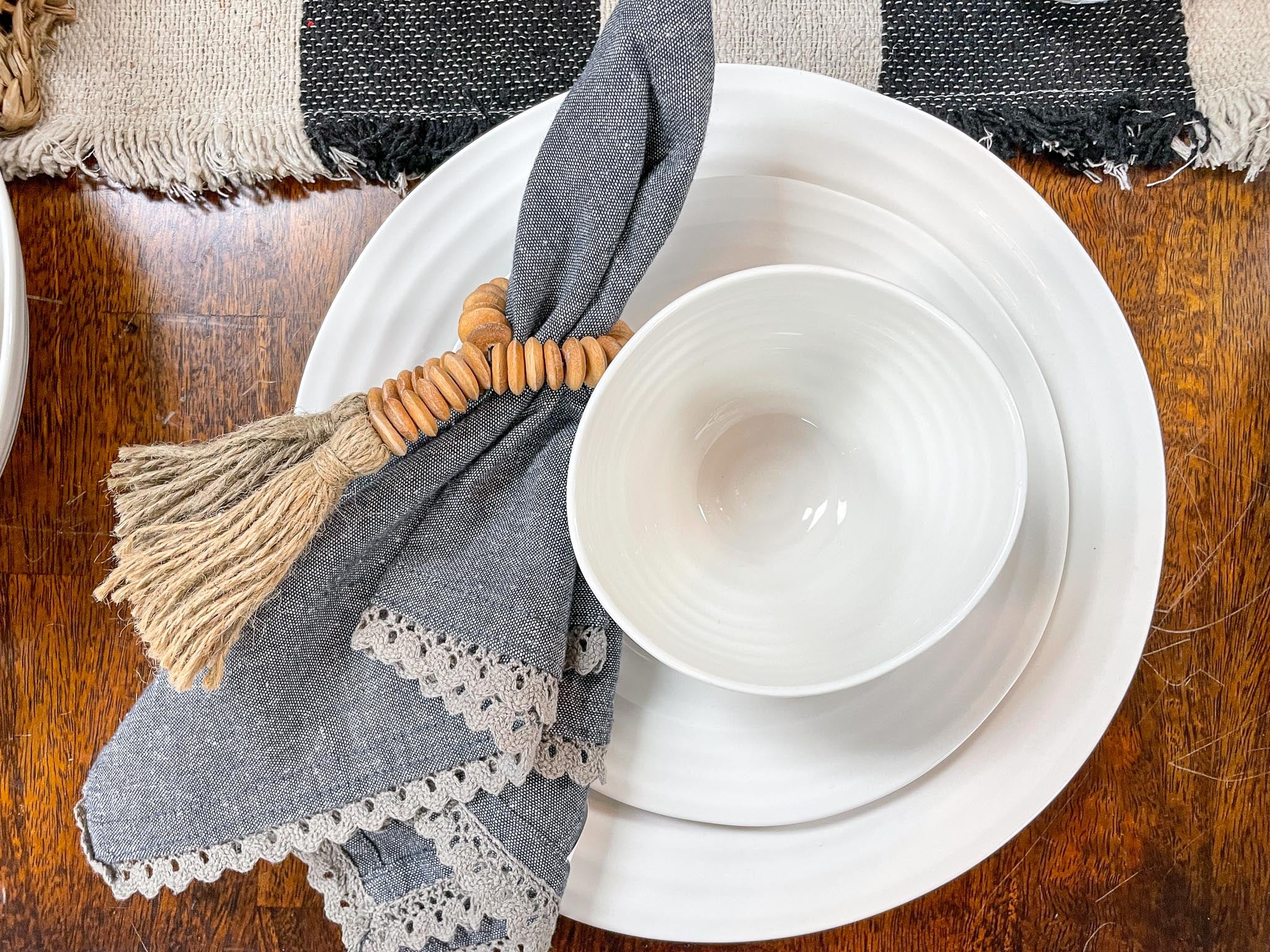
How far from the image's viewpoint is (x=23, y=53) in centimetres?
49

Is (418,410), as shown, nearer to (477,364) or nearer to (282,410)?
(477,364)

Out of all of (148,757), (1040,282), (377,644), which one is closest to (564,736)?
(377,644)

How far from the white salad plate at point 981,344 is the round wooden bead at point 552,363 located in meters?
0.07

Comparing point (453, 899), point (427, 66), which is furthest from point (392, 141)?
point (453, 899)

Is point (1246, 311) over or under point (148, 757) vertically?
over

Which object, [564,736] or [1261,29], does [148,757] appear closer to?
[564,736]

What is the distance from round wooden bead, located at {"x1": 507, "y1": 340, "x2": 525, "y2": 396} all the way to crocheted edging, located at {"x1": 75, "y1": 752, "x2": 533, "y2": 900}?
160 millimetres

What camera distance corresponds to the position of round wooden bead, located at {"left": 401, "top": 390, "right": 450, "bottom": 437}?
0.37 metres

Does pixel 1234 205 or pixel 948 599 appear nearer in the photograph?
pixel 948 599

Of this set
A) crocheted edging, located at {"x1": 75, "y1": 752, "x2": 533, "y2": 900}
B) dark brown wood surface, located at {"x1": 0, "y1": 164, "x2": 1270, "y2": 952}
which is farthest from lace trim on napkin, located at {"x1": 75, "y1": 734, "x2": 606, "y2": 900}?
dark brown wood surface, located at {"x1": 0, "y1": 164, "x2": 1270, "y2": 952}

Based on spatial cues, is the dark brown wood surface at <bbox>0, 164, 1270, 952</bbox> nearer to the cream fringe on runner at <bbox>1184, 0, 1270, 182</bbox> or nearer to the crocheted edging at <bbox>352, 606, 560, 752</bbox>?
the cream fringe on runner at <bbox>1184, 0, 1270, 182</bbox>

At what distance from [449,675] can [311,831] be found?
0.34 ft

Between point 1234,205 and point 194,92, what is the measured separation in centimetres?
60

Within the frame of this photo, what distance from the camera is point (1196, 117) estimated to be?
482 millimetres
